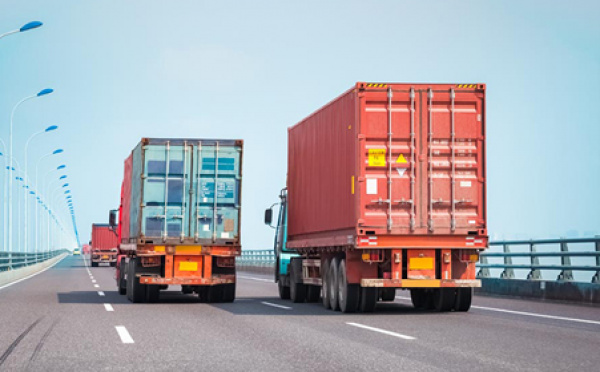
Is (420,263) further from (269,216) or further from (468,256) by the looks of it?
(269,216)

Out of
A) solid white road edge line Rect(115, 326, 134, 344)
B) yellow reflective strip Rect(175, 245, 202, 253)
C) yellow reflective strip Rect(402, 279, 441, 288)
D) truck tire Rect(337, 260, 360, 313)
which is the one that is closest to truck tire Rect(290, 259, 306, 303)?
yellow reflective strip Rect(175, 245, 202, 253)

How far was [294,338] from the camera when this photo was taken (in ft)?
38.1

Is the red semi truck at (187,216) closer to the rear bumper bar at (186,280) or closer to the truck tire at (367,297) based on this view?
the rear bumper bar at (186,280)

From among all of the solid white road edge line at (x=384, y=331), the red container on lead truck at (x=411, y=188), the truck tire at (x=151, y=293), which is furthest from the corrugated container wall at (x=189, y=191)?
the solid white road edge line at (x=384, y=331)

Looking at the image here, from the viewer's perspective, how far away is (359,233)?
15375mm

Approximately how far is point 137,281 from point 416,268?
Answer: 6.75 meters

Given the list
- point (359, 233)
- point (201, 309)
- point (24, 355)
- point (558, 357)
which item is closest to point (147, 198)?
point (201, 309)

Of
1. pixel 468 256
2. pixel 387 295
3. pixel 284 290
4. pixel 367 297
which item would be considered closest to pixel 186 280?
pixel 284 290

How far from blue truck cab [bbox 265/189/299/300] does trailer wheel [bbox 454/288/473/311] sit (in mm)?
5476

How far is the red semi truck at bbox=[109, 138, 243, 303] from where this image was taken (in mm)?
19562

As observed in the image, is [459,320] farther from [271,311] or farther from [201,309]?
[201,309]

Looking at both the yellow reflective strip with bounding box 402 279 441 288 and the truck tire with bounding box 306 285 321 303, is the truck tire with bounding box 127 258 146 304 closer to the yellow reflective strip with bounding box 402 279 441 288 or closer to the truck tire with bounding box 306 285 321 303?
the truck tire with bounding box 306 285 321 303

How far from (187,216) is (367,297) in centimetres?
536

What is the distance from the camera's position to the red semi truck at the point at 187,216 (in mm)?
19562
